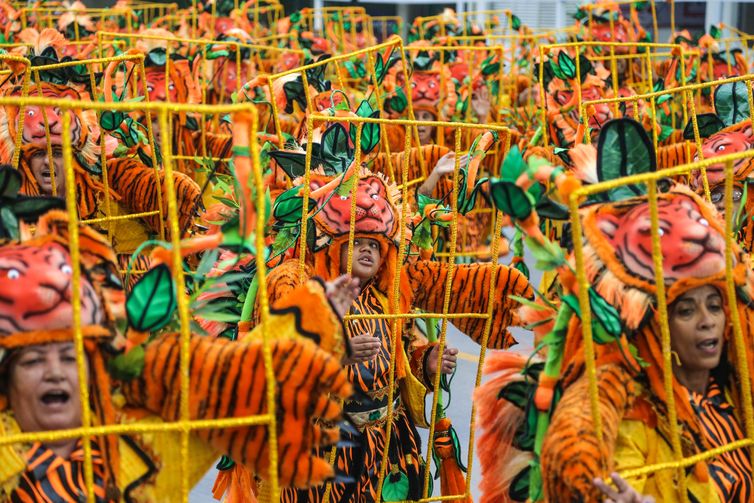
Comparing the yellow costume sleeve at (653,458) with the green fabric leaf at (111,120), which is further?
the green fabric leaf at (111,120)

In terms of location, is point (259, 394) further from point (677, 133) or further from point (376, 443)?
point (677, 133)

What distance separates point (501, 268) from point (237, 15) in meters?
6.02

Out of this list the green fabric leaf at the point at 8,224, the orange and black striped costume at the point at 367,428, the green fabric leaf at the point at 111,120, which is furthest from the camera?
the green fabric leaf at the point at 111,120

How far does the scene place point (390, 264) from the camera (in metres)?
2.89

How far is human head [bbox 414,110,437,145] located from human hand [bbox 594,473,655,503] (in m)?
3.41

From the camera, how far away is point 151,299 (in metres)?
1.75

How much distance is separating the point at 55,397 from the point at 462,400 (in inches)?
124

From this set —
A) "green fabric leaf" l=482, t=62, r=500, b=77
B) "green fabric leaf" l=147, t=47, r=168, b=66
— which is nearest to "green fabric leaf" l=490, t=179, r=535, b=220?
"green fabric leaf" l=147, t=47, r=168, b=66

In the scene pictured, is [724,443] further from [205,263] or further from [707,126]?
[707,126]

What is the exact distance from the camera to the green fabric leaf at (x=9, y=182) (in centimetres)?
182

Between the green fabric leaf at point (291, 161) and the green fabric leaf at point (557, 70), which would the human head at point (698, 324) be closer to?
the green fabric leaf at point (291, 161)

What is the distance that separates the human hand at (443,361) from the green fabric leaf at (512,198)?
45.6 inches

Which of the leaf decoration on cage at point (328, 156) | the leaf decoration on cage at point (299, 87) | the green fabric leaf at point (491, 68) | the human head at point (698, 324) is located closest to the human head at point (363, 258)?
the leaf decoration on cage at point (328, 156)

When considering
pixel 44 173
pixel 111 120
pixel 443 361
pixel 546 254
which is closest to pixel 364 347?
pixel 443 361
